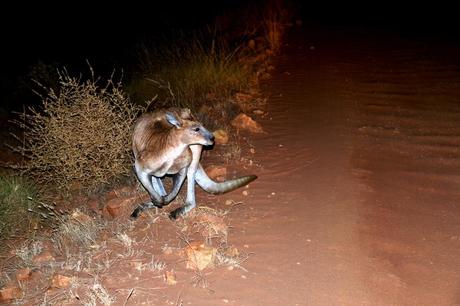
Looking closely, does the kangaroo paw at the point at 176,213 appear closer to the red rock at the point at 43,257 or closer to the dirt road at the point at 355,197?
the dirt road at the point at 355,197

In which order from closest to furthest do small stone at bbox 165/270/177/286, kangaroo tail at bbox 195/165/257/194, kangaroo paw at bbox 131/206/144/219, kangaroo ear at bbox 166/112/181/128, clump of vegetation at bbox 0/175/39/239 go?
small stone at bbox 165/270/177/286, kangaroo ear at bbox 166/112/181/128, kangaroo paw at bbox 131/206/144/219, kangaroo tail at bbox 195/165/257/194, clump of vegetation at bbox 0/175/39/239

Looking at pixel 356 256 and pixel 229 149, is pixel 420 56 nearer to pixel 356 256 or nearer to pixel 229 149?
pixel 229 149

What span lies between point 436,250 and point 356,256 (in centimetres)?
77

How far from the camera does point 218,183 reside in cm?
602

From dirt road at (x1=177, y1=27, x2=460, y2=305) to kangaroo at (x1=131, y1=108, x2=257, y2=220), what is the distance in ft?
2.04

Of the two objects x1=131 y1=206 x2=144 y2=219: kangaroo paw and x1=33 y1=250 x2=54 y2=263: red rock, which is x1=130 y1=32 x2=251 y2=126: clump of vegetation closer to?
x1=131 y1=206 x2=144 y2=219: kangaroo paw

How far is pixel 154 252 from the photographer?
198 inches

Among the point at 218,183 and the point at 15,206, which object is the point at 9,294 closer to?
the point at 15,206

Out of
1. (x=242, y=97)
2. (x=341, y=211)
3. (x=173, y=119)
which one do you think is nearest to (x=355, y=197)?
(x=341, y=211)

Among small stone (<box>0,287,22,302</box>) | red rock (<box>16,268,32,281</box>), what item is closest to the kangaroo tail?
red rock (<box>16,268,32,281</box>)

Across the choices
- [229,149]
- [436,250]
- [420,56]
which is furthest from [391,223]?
[420,56]

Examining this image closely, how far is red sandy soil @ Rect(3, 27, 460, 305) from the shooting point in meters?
4.39

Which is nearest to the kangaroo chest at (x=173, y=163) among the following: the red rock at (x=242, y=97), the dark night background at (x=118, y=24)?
the red rock at (x=242, y=97)

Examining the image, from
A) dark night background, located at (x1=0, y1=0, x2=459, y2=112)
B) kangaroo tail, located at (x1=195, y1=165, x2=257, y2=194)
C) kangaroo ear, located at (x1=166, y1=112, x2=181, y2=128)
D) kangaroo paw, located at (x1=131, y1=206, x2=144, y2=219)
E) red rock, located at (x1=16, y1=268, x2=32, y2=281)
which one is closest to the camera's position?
red rock, located at (x1=16, y1=268, x2=32, y2=281)
